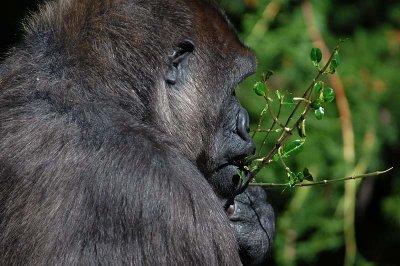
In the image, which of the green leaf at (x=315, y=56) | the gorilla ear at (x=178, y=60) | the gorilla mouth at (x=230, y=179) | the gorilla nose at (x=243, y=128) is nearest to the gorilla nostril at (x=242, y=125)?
the gorilla nose at (x=243, y=128)

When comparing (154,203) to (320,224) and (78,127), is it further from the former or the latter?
(320,224)

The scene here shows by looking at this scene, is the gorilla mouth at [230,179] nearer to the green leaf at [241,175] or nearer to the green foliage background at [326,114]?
the green leaf at [241,175]

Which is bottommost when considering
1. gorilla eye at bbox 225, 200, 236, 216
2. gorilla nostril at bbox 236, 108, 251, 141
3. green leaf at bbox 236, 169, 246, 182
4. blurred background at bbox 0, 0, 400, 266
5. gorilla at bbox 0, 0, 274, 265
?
blurred background at bbox 0, 0, 400, 266

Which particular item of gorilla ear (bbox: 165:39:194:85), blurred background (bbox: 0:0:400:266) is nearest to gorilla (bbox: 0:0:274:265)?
gorilla ear (bbox: 165:39:194:85)

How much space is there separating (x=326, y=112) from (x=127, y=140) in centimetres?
309

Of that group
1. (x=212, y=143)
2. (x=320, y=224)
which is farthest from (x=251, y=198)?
(x=320, y=224)

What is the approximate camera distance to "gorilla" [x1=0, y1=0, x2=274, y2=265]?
329 cm

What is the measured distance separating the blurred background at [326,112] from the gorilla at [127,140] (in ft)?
6.16

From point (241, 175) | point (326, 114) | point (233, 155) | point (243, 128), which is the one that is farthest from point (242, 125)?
point (326, 114)

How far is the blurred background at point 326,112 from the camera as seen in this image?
6.18 m

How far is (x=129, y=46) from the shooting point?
3.76 m

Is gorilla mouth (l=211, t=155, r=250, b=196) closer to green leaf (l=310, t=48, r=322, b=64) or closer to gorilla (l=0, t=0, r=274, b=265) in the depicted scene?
gorilla (l=0, t=0, r=274, b=265)

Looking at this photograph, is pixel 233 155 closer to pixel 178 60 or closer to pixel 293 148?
pixel 293 148

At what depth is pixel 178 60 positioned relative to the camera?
12.6 ft
